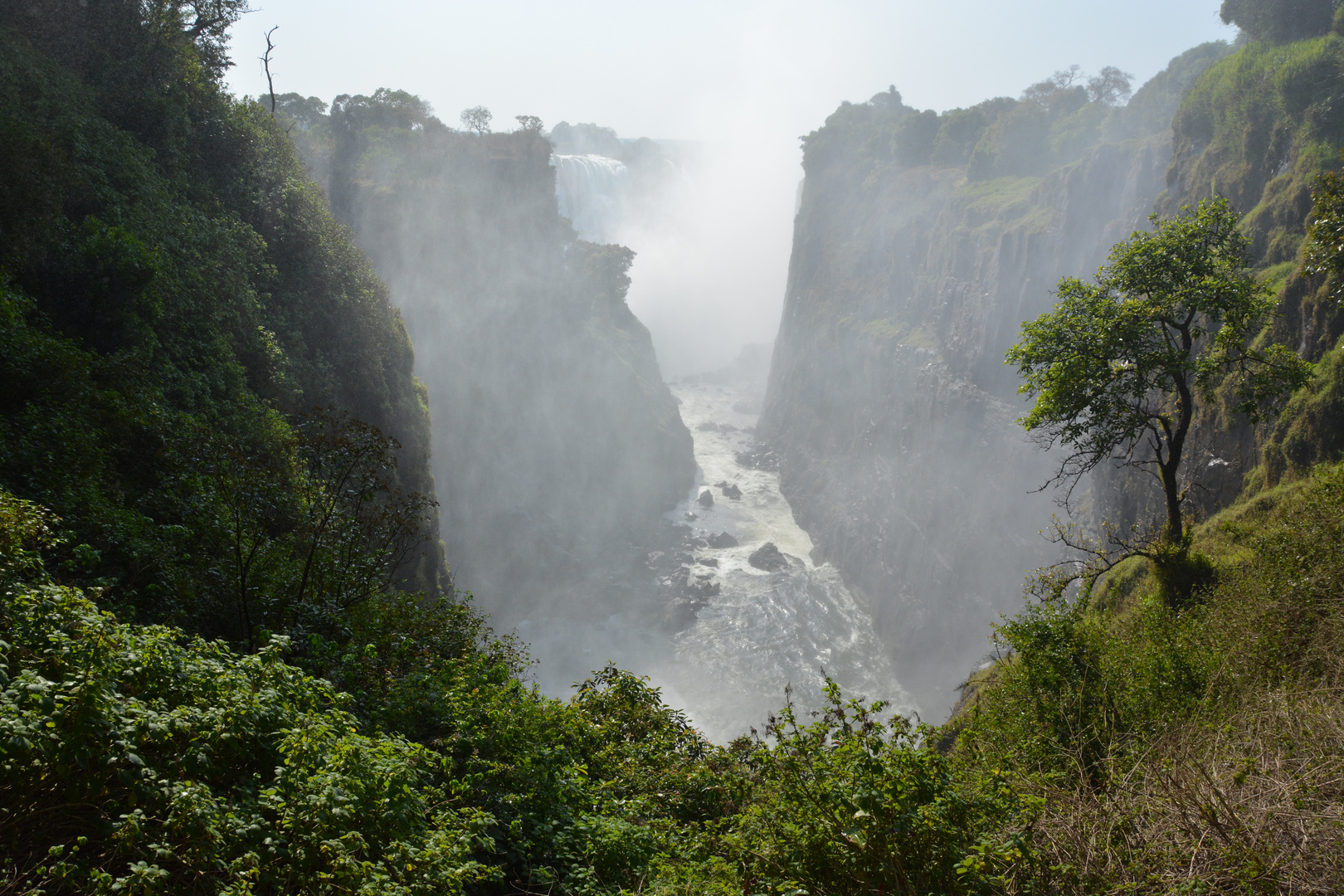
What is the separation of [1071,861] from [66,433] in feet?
43.5

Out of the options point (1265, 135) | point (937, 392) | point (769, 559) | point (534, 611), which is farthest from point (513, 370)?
point (1265, 135)

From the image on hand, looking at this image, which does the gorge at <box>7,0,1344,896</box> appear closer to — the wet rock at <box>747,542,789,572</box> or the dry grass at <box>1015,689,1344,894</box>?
the dry grass at <box>1015,689,1344,894</box>

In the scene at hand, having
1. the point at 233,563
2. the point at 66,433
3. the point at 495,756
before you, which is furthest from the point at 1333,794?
the point at 66,433

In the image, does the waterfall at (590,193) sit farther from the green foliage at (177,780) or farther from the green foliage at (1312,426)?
the green foliage at (177,780)

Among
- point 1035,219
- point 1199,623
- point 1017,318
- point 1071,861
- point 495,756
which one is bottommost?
point 1071,861

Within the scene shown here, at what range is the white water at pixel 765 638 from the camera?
39.5 metres

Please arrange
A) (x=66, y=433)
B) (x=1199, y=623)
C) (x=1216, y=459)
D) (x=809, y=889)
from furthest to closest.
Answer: (x=1216, y=459)
(x=1199, y=623)
(x=66, y=433)
(x=809, y=889)

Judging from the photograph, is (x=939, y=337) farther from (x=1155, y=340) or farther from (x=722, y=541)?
(x=1155, y=340)

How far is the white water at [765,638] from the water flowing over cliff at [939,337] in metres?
2.04

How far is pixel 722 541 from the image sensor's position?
59781 millimetres

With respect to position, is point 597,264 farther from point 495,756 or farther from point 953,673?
point 495,756

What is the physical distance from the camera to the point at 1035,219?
48.8 m

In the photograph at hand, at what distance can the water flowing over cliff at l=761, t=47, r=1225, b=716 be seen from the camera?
148 feet

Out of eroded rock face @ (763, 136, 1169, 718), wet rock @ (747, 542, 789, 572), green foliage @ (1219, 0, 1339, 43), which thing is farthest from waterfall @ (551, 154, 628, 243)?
green foliage @ (1219, 0, 1339, 43)
